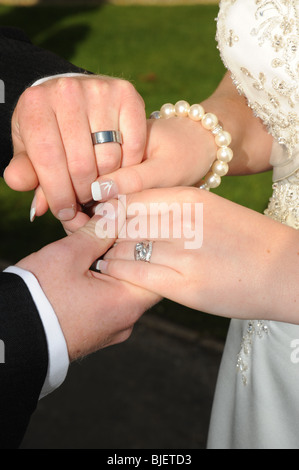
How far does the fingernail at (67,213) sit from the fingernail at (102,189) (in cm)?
7

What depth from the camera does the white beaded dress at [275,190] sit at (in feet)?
5.09

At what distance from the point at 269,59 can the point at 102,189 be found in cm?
56

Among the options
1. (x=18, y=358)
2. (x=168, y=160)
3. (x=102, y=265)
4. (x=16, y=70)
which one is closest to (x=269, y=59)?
(x=168, y=160)

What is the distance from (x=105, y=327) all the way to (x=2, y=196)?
3.90 meters

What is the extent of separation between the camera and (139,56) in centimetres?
779

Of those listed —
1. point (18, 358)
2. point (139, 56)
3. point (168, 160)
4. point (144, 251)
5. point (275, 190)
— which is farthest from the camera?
point (139, 56)

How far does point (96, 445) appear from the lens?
3.01 meters

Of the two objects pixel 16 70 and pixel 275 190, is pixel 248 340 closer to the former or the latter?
pixel 275 190

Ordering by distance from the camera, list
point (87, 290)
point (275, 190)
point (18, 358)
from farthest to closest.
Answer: point (275, 190), point (87, 290), point (18, 358)

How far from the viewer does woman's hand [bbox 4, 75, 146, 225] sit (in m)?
1.44

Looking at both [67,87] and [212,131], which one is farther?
[212,131]

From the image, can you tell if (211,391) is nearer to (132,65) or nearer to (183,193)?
(183,193)

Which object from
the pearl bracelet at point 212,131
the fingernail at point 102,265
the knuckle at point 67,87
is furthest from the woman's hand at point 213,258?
the knuckle at point 67,87
